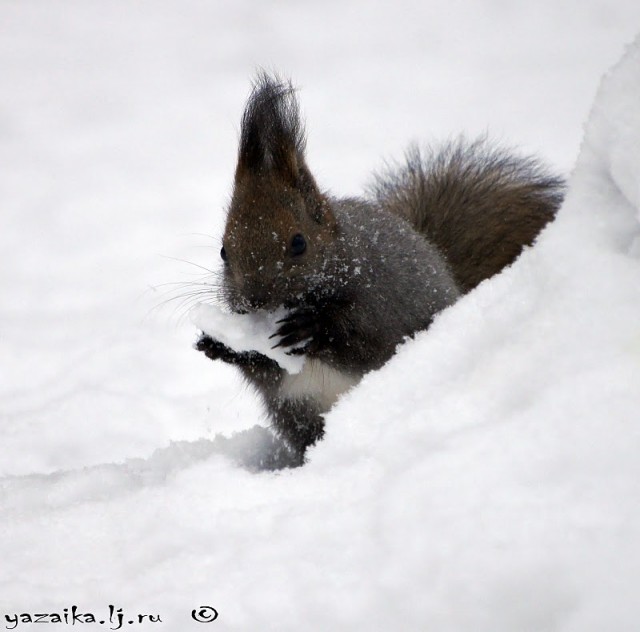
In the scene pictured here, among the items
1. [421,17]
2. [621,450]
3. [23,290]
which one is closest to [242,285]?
[621,450]

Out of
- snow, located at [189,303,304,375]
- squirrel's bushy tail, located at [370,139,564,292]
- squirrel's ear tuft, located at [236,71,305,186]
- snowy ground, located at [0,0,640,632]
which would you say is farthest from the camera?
squirrel's bushy tail, located at [370,139,564,292]

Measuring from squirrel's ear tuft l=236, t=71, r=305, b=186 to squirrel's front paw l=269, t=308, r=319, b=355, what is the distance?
29 cm

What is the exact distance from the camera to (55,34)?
17.7 ft

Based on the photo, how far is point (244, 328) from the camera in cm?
163

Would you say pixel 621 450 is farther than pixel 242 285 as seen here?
No

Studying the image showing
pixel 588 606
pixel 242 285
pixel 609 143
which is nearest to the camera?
pixel 588 606

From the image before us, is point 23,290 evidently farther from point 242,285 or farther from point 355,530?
point 355,530

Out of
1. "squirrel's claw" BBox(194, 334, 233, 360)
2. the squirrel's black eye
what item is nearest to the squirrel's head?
the squirrel's black eye

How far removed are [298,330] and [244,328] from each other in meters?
0.10

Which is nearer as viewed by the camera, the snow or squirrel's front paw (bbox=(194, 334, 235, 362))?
the snow

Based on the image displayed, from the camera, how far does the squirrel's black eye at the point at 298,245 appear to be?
5.50 feet

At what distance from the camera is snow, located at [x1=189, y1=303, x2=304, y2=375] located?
63.2 inches

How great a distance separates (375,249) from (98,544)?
98 centimetres

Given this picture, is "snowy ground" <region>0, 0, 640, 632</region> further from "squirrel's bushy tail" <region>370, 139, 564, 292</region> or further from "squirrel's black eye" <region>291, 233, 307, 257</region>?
"squirrel's bushy tail" <region>370, 139, 564, 292</region>
